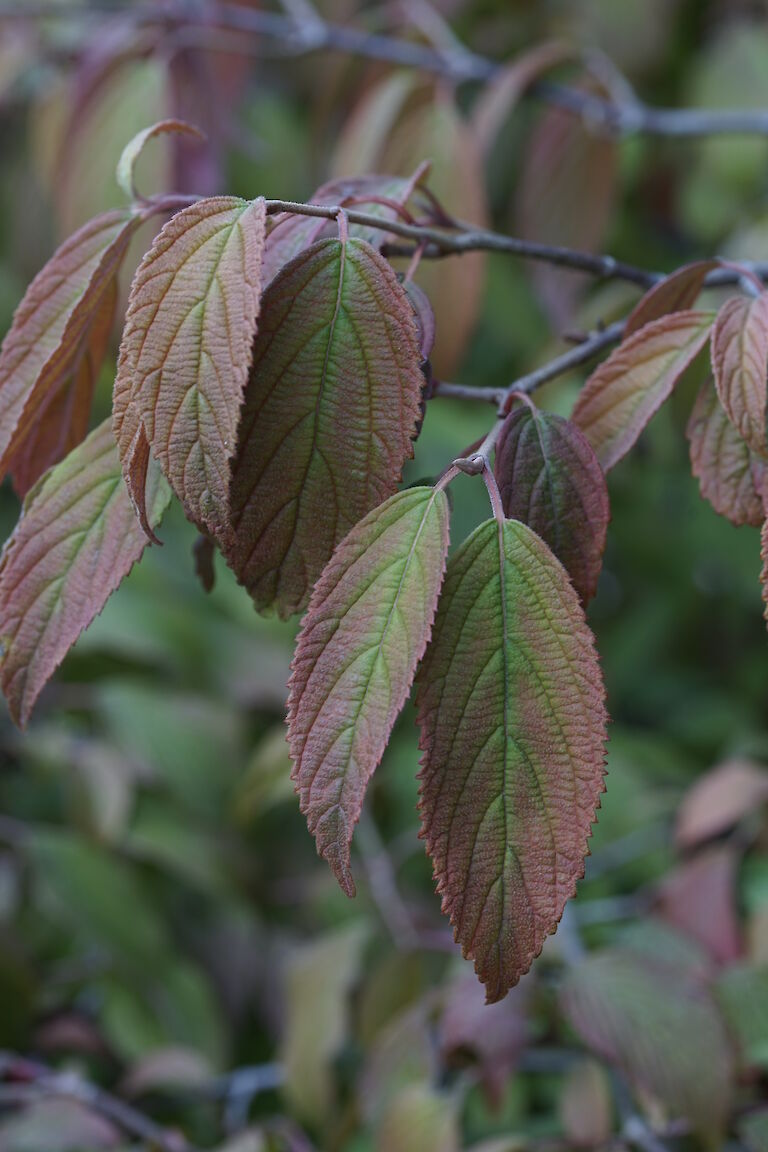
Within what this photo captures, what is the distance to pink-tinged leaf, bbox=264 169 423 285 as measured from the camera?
513 millimetres

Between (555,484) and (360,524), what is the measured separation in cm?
9

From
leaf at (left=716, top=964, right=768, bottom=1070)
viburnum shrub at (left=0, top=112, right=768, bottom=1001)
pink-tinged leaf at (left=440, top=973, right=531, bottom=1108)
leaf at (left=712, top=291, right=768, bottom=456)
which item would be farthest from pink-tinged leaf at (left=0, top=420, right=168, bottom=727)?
leaf at (left=716, top=964, right=768, bottom=1070)

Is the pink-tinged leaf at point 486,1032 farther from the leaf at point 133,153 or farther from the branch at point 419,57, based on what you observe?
the branch at point 419,57

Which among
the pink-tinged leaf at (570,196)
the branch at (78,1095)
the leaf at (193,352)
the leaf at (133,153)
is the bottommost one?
the branch at (78,1095)

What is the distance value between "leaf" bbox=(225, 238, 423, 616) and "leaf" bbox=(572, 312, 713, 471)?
123 millimetres

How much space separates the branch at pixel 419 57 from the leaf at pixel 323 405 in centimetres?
Result: 72

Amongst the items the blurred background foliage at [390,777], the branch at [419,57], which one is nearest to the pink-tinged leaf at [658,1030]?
the blurred background foliage at [390,777]

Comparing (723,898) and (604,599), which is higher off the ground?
(723,898)

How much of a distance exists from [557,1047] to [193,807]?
58 centimetres

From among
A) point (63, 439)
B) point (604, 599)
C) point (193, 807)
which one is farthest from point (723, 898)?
point (604, 599)

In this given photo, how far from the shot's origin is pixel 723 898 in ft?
3.61

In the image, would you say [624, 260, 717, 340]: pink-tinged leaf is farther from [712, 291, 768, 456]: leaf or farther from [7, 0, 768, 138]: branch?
[7, 0, 768, 138]: branch

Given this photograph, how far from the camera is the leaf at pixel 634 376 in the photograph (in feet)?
1.77

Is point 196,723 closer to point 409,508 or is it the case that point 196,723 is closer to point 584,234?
point 584,234
